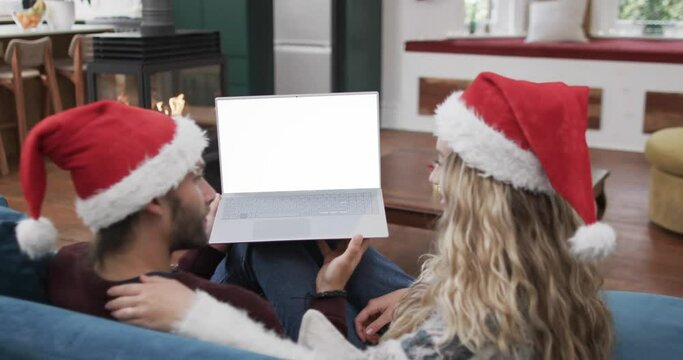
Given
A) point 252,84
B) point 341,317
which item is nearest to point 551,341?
point 341,317

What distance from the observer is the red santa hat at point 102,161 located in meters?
1.29

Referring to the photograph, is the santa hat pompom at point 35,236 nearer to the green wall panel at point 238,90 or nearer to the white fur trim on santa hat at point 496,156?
the white fur trim on santa hat at point 496,156

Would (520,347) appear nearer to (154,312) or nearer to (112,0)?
(154,312)

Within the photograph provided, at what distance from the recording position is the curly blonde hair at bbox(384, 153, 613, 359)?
1.21 meters

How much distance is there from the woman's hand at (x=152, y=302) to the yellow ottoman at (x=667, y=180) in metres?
3.15

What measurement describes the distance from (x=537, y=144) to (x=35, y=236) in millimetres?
820

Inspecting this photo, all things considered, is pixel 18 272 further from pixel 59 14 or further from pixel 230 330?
pixel 59 14

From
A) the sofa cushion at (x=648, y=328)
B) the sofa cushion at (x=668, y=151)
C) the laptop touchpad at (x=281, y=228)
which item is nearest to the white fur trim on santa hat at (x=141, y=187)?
the laptop touchpad at (x=281, y=228)

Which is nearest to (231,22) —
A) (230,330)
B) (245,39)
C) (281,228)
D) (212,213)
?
(245,39)

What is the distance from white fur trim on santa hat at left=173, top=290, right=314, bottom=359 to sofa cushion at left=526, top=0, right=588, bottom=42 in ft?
17.5

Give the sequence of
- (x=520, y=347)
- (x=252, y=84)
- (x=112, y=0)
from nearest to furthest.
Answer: (x=520, y=347) → (x=252, y=84) → (x=112, y=0)

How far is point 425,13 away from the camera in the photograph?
646 centimetres

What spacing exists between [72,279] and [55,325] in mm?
214

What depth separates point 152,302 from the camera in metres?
1.31
